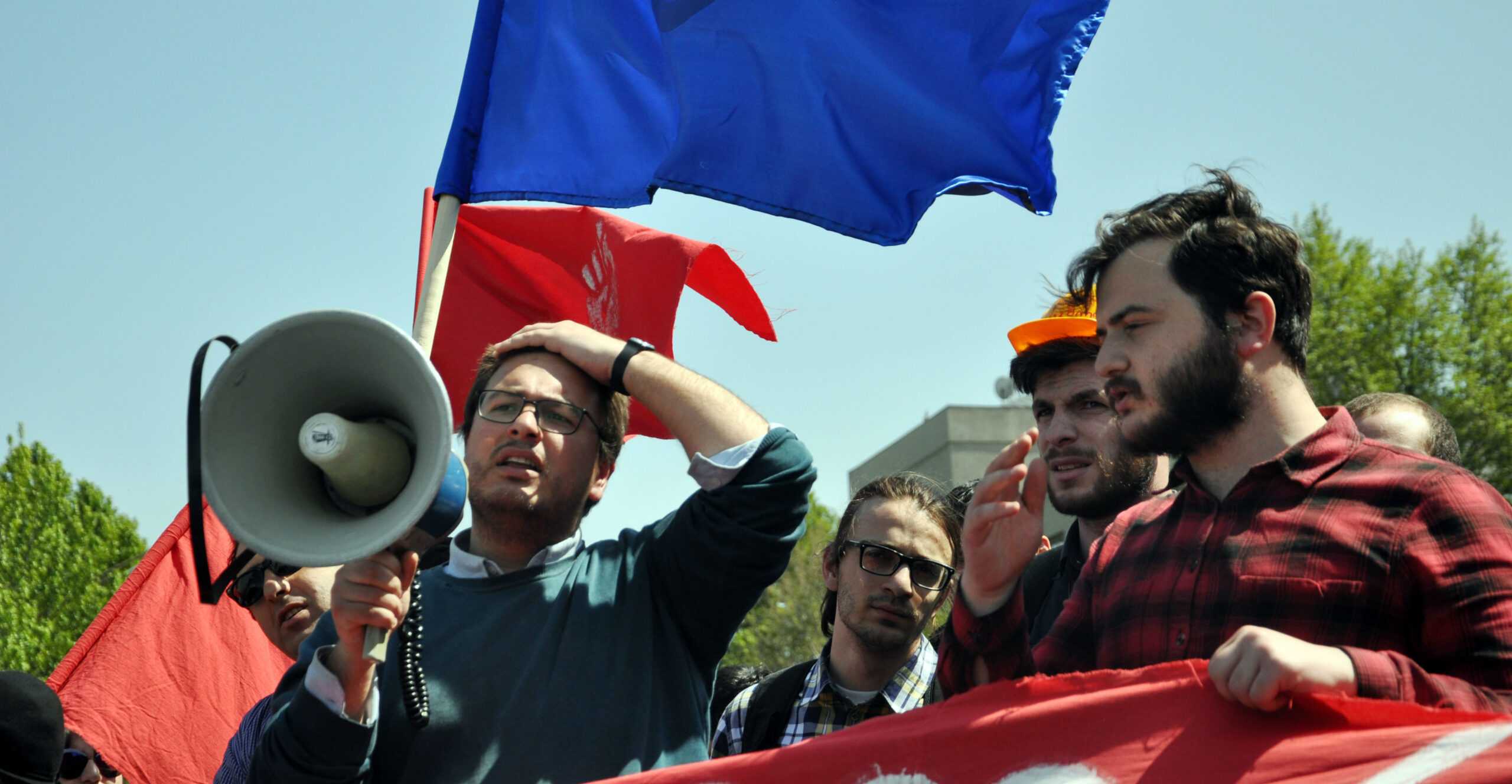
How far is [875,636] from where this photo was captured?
4086 mm

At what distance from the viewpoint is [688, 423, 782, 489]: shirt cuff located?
10.1ft

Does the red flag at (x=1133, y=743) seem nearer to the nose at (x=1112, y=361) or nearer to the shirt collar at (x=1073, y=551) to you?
the nose at (x=1112, y=361)

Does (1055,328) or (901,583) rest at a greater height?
(1055,328)

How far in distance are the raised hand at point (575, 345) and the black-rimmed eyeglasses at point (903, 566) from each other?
1109 mm

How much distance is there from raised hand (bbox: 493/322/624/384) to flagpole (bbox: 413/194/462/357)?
8.6 inches

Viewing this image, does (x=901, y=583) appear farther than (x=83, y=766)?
No

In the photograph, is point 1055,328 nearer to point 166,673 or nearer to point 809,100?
point 809,100

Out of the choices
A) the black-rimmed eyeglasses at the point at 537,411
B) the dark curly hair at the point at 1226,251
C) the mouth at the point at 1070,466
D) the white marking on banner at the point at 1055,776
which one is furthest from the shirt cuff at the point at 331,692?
the mouth at the point at 1070,466

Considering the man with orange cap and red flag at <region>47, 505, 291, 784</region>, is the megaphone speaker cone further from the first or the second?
red flag at <region>47, 505, 291, 784</region>

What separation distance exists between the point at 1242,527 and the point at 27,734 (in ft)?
10.6

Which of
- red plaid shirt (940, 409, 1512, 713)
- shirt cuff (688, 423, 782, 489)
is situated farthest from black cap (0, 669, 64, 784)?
red plaid shirt (940, 409, 1512, 713)

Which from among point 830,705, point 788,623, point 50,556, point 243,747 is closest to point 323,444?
point 243,747

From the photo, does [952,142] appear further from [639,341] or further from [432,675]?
[432,675]

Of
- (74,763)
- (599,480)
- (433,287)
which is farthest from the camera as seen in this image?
(74,763)
